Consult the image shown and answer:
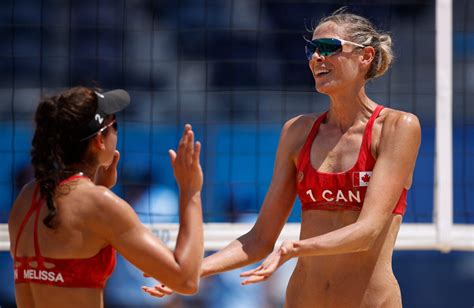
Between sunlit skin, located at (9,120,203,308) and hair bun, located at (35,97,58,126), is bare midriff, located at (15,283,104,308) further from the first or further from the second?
hair bun, located at (35,97,58,126)

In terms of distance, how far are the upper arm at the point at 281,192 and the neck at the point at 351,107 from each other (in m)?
0.17

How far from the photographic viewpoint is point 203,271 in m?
3.46

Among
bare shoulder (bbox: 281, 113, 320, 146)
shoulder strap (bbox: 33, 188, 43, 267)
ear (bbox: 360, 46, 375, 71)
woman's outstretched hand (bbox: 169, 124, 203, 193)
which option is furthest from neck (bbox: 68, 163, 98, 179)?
ear (bbox: 360, 46, 375, 71)

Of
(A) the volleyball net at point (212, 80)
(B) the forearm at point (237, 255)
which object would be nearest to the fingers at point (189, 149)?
(B) the forearm at point (237, 255)

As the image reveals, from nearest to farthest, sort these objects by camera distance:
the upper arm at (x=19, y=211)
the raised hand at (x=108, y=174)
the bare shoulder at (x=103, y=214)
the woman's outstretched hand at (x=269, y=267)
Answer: the bare shoulder at (x=103, y=214) → the upper arm at (x=19, y=211) → the woman's outstretched hand at (x=269, y=267) → the raised hand at (x=108, y=174)

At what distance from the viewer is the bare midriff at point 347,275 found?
138 inches

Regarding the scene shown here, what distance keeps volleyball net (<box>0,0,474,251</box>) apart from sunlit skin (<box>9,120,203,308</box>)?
10.6ft

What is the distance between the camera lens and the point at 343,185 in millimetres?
3498

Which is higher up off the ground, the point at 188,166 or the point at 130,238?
the point at 188,166

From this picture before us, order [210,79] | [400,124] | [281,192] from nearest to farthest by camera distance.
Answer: [400,124], [281,192], [210,79]

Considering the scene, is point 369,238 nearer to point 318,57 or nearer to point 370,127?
point 370,127

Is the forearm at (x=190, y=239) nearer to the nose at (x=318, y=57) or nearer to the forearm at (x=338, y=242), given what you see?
the forearm at (x=338, y=242)

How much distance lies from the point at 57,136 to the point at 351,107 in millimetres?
1324

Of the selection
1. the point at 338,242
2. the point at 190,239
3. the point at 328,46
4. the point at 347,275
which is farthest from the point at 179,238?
the point at 328,46
